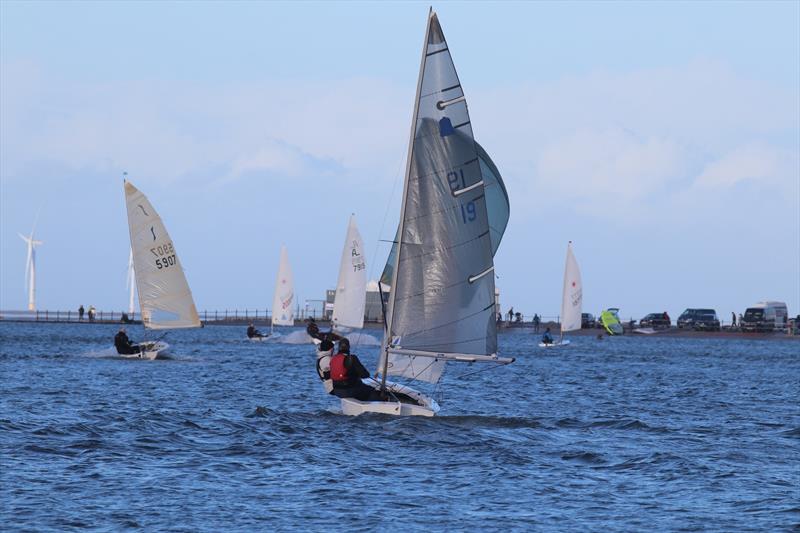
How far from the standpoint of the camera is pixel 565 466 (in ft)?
80.0

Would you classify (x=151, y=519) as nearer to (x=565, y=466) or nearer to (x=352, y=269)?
(x=565, y=466)

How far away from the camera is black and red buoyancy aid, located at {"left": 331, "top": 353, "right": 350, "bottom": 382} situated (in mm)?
28594

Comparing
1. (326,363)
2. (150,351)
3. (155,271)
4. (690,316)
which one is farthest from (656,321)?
(326,363)

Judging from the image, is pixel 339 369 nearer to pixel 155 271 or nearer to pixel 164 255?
pixel 155 271

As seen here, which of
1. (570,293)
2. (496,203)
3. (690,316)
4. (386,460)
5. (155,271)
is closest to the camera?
(386,460)

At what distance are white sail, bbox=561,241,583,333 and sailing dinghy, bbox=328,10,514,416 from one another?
6752 centimetres

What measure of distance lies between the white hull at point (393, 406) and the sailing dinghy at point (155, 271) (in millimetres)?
28056

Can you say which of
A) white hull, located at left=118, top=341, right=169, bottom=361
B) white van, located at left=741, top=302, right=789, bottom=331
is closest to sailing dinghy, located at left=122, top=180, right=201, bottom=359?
white hull, located at left=118, top=341, right=169, bottom=361

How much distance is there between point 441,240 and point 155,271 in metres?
30.6

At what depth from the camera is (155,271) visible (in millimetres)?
56656

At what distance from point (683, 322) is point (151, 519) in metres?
118

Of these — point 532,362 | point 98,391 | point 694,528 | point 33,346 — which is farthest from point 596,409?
point 33,346

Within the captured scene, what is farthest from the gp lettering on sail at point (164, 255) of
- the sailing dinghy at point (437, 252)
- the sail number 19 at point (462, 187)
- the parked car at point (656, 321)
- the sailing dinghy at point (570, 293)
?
the parked car at point (656, 321)

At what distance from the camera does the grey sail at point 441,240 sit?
28.0m
